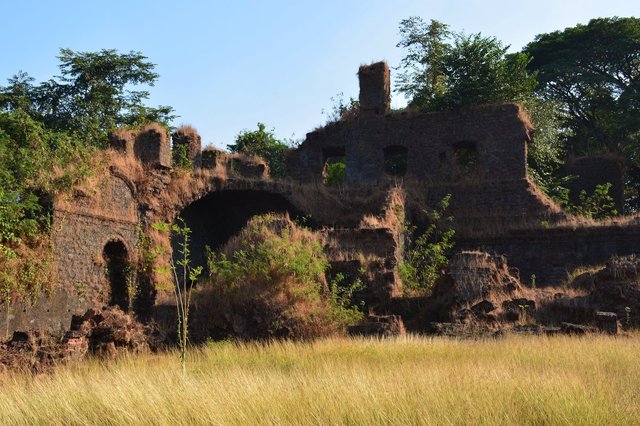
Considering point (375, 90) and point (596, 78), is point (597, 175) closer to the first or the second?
point (596, 78)

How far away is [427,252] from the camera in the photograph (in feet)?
60.6

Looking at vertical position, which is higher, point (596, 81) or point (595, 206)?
point (596, 81)

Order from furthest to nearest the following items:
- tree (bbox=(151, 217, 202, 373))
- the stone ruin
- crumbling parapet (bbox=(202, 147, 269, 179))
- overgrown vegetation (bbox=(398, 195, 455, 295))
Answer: crumbling parapet (bbox=(202, 147, 269, 179)) → overgrown vegetation (bbox=(398, 195, 455, 295)) → the stone ruin → tree (bbox=(151, 217, 202, 373))

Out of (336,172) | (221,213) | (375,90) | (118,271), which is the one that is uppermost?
(375,90)

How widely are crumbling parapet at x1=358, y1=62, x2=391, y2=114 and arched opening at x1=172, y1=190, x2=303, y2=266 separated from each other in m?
4.83

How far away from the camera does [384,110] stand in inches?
978

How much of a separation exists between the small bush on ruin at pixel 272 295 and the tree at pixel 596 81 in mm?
20638

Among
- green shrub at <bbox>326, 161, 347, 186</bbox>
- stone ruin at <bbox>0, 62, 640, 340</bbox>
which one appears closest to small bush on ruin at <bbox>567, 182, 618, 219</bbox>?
stone ruin at <bbox>0, 62, 640, 340</bbox>

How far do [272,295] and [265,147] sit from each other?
22.4m

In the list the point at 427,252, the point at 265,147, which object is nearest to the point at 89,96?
the point at 265,147

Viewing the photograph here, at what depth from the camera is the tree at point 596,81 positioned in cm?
3150

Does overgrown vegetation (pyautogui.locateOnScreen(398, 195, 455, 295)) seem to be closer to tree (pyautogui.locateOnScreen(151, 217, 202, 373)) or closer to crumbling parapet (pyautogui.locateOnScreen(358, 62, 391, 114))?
crumbling parapet (pyautogui.locateOnScreen(358, 62, 391, 114))

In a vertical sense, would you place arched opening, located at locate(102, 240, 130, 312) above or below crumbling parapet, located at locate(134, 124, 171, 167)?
below

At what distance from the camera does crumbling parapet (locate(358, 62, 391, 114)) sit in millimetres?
24875
